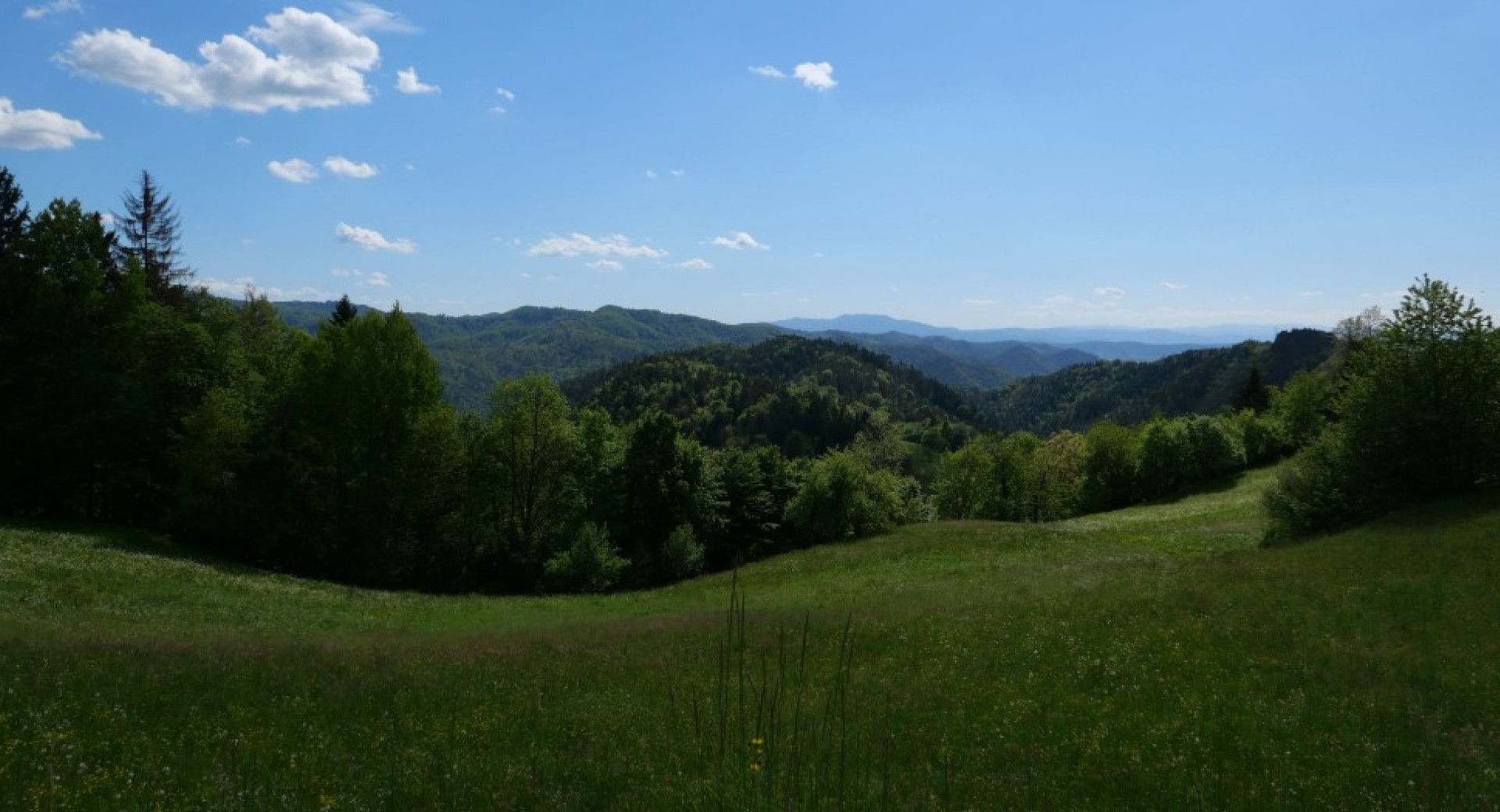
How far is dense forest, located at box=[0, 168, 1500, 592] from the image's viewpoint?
3312 cm

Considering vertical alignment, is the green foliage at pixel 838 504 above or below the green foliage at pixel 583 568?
above

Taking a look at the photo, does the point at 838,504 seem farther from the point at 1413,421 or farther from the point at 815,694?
the point at 815,694

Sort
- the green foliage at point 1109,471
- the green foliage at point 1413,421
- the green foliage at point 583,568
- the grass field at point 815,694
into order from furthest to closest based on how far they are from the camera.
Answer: the green foliage at point 1109,471
the green foliage at point 583,568
the green foliage at point 1413,421
the grass field at point 815,694

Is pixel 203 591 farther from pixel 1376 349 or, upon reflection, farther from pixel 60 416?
pixel 1376 349

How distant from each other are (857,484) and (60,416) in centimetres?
4726

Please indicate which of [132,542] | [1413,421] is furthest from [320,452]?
[1413,421]

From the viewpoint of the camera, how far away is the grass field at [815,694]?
8336 millimetres

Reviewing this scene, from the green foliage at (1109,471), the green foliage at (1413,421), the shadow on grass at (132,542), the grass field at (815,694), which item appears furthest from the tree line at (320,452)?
the green foliage at (1109,471)

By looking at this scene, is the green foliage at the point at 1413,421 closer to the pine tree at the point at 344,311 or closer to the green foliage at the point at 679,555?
the green foliage at the point at 679,555

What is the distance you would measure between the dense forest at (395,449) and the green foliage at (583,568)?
0.14 meters

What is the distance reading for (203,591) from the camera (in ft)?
95.5

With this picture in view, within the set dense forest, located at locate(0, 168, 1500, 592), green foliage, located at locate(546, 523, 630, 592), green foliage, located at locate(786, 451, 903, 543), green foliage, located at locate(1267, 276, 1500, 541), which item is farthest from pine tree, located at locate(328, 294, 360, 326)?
green foliage, located at locate(1267, 276, 1500, 541)

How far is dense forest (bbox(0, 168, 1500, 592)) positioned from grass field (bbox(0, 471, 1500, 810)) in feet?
19.4

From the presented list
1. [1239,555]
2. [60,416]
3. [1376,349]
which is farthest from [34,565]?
[1376,349]
